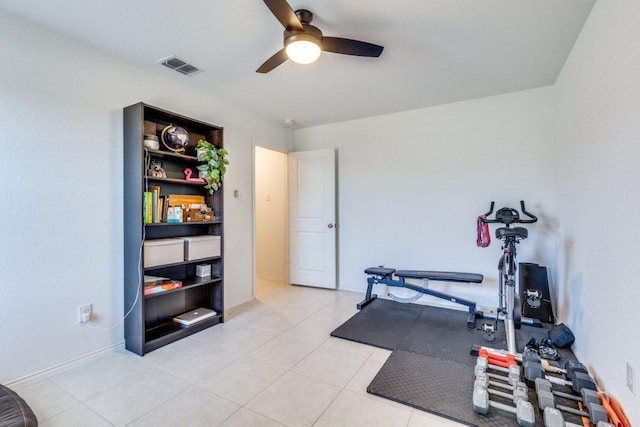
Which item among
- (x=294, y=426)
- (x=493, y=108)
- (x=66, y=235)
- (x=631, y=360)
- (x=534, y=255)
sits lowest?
(x=294, y=426)

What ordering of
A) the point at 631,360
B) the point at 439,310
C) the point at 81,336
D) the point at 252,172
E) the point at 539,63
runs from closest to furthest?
the point at 631,360 → the point at 81,336 → the point at 539,63 → the point at 439,310 → the point at 252,172

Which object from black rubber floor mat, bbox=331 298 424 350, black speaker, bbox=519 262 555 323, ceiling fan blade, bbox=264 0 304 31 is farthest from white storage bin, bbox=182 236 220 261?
black speaker, bbox=519 262 555 323

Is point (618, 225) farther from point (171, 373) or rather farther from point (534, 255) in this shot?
point (171, 373)

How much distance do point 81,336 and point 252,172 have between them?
7.72 ft

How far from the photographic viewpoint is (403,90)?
128 inches

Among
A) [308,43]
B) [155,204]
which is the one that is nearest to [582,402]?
[308,43]

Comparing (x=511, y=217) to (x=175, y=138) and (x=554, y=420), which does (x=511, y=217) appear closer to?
(x=554, y=420)

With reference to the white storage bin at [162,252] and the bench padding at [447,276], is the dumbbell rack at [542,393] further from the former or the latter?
the white storage bin at [162,252]

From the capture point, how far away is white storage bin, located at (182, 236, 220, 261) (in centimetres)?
281

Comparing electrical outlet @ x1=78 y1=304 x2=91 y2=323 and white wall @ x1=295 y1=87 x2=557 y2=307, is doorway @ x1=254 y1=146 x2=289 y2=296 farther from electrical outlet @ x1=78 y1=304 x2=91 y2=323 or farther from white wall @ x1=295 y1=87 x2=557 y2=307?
electrical outlet @ x1=78 y1=304 x2=91 y2=323

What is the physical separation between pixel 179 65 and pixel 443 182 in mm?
3110

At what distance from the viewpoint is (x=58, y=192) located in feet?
7.22

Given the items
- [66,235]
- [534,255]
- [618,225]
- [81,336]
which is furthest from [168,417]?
[534,255]

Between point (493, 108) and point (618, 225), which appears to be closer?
point (618, 225)
